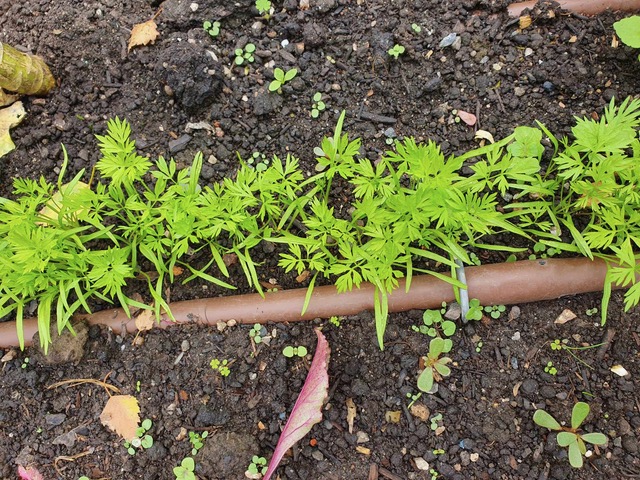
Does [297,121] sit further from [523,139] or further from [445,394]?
[445,394]

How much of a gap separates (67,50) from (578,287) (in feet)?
8.78

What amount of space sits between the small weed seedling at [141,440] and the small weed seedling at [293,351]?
642 mm

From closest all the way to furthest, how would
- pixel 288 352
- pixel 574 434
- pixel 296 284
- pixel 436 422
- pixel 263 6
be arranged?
1. pixel 574 434
2. pixel 436 422
3. pixel 288 352
4. pixel 296 284
5. pixel 263 6

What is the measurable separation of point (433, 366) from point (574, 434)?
585 millimetres

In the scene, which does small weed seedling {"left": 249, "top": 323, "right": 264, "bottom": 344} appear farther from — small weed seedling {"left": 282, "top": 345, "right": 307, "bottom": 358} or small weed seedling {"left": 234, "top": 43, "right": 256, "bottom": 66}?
Answer: small weed seedling {"left": 234, "top": 43, "right": 256, "bottom": 66}

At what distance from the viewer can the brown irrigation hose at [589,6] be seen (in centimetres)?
256

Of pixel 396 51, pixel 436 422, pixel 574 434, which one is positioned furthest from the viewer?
pixel 396 51

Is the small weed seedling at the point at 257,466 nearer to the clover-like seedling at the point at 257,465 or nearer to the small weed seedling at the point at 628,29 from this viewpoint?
the clover-like seedling at the point at 257,465

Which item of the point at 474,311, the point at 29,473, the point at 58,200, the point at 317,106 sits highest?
the point at 317,106

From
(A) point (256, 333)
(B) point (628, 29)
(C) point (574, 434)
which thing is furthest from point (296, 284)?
(B) point (628, 29)

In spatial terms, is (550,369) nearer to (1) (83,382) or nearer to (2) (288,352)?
(2) (288,352)

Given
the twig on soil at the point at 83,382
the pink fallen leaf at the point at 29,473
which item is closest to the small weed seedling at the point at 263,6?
the twig on soil at the point at 83,382

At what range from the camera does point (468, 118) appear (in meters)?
2.52

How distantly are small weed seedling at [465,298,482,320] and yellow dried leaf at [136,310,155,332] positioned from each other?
1.38 meters
